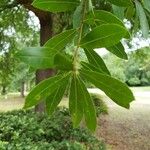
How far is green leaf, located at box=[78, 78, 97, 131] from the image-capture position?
677 millimetres

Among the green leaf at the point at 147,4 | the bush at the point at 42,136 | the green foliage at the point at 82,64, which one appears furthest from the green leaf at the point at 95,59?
the bush at the point at 42,136

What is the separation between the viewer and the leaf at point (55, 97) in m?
0.71

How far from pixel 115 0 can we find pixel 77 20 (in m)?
0.12

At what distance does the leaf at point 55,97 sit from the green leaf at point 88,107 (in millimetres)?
34

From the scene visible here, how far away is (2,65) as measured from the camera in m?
11.1

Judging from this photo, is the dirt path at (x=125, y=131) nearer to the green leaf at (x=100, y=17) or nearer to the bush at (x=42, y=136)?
the bush at (x=42, y=136)

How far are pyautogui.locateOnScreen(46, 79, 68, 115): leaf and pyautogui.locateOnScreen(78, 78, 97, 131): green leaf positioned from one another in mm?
34

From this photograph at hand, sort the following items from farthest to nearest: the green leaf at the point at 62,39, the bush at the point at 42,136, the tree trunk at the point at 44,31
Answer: the tree trunk at the point at 44,31 < the bush at the point at 42,136 < the green leaf at the point at 62,39

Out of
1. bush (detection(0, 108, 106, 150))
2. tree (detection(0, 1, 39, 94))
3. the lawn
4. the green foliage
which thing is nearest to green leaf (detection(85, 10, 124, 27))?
the green foliage

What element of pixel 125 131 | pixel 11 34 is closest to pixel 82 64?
pixel 125 131

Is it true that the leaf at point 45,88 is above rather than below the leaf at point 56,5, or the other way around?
below

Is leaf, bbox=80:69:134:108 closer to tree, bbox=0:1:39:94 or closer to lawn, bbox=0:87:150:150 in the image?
lawn, bbox=0:87:150:150

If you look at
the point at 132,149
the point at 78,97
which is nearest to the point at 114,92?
the point at 78,97

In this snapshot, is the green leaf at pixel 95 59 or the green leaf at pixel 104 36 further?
the green leaf at pixel 95 59
